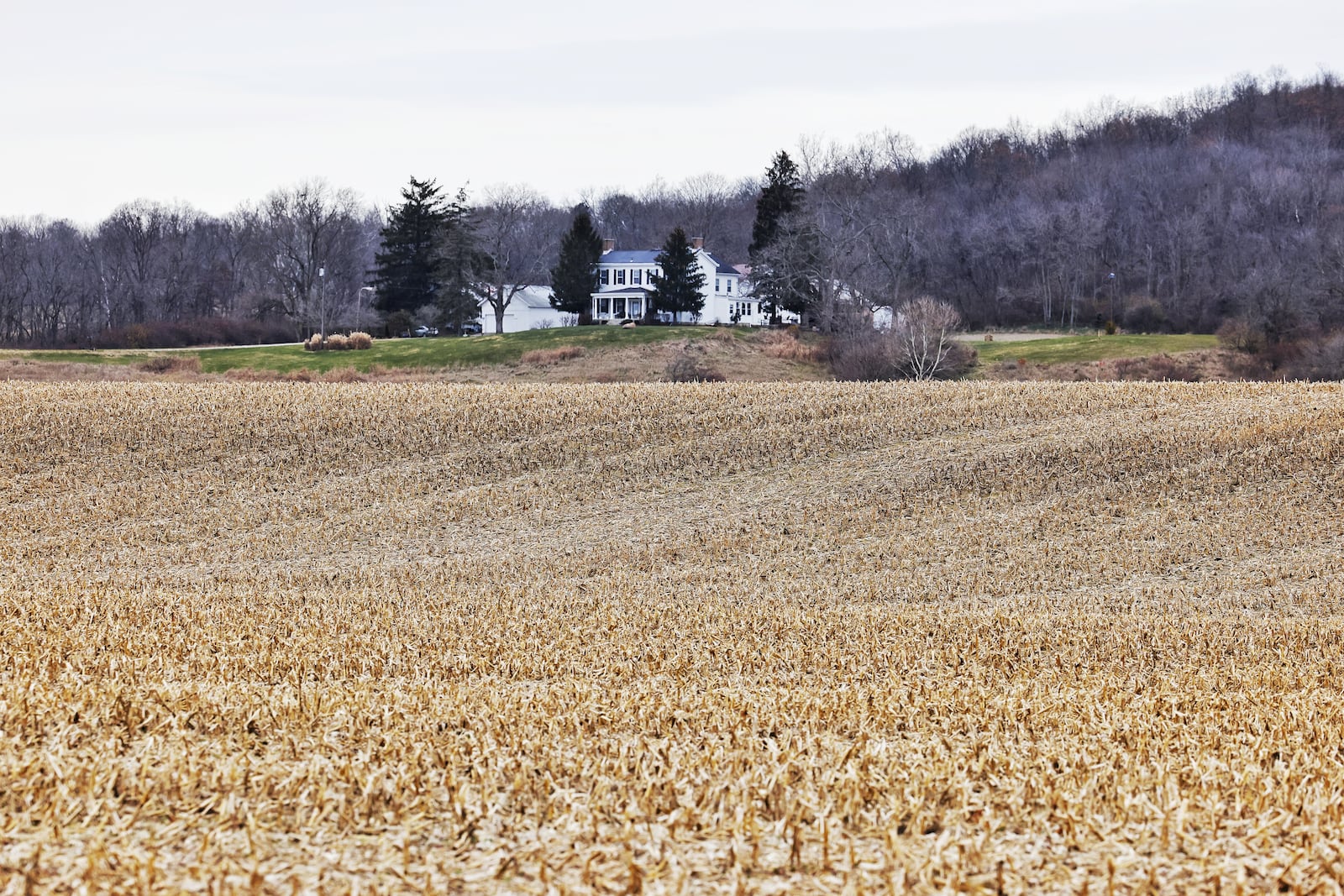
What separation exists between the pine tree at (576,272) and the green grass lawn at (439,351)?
1260 centimetres

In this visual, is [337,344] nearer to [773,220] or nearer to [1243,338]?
[773,220]

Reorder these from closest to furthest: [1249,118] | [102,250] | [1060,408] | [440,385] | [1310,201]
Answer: [1060,408], [440,385], [1310,201], [102,250], [1249,118]

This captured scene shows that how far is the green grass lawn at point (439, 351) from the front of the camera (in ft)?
211

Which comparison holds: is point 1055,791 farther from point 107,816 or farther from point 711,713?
point 107,816

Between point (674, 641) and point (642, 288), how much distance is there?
79408mm

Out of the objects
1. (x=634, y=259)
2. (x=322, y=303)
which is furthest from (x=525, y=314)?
(x=322, y=303)

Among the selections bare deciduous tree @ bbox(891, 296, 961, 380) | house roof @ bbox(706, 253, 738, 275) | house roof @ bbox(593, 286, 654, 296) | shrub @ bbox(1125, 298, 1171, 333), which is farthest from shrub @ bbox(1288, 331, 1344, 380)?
house roof @ bbox(706, 253, 738, 275)

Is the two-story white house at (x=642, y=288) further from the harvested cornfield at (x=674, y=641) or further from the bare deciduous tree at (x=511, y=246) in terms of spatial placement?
the harvested cornfield at (x=674, y=641)

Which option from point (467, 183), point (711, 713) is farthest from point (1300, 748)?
point (467, 183)

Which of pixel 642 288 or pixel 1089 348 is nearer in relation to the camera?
pixel 1089 348

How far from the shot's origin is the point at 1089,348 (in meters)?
67.9

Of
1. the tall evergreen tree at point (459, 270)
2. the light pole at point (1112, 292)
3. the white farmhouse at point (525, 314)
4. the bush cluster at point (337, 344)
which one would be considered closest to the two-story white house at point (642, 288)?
the white farmhouse at point (525, 314)

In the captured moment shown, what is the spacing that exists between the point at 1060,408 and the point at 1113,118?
446 ft

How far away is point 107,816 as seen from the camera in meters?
5.16
